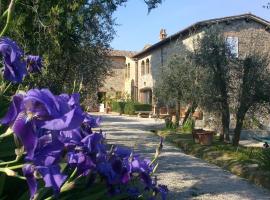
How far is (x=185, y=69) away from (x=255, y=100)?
5.78 metres

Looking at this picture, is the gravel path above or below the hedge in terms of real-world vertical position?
below

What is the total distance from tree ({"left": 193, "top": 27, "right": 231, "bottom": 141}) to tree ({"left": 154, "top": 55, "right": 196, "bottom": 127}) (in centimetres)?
225

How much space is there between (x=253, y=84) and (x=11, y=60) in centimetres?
1369

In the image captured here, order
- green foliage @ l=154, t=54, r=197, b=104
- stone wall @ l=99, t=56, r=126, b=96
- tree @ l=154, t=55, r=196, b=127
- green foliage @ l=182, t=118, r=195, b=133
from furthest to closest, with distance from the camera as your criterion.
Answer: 1. stone wall @ l=99, t=56, r=126, b=96
2. green foliage @ l=182, t=118, r=195, b=133
3. tree @ l=154, t=55, r=196, b=127
4. green foliage @ l=154, t=54, r=197, b=104

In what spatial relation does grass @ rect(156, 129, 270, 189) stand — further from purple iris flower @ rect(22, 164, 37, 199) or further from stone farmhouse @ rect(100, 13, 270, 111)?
purple iris flower @ rect(22, 164, 37, 199)

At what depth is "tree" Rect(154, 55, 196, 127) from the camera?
1961 centimetres

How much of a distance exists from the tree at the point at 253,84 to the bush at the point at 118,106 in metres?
28.7

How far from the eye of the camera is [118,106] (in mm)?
45438

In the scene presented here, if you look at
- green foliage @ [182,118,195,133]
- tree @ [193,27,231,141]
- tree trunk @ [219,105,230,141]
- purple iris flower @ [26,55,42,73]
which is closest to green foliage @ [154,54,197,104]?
green foliage @ [182,118,195,133]

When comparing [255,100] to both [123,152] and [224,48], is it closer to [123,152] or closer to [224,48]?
[224,48]

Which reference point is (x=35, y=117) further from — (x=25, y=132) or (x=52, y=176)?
(x=52, y=176)

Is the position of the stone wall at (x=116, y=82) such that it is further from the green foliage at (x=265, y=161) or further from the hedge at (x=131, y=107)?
the green foliage at (x=265, y=161)

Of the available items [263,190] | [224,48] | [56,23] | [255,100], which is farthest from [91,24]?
[263,190]

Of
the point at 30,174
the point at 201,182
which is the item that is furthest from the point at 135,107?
Answer: the point at 30,174
